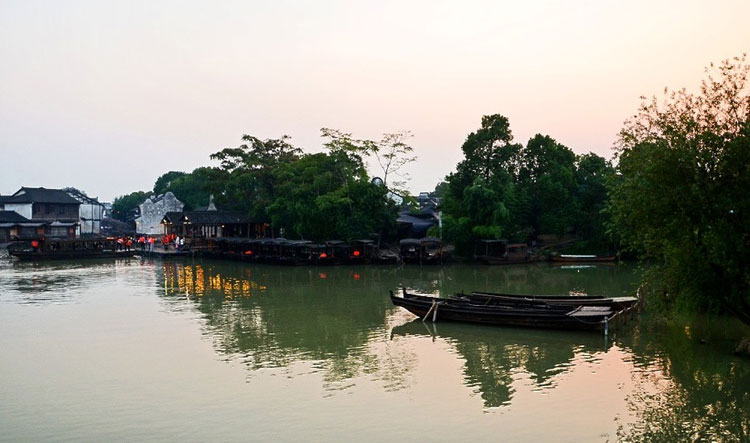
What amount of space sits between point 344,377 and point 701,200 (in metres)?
11.0

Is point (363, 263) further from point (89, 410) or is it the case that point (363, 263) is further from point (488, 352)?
point (89, 410)

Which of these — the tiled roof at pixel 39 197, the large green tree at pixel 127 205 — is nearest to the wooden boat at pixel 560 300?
the tiled roof at pixel 39 197

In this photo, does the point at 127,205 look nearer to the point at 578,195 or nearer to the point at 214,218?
the point at 214,218

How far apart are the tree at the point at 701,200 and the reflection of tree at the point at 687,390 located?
5.41 feet

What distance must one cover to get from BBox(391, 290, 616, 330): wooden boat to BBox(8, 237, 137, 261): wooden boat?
44.7 metres

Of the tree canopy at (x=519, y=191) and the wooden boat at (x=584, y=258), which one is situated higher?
the tree canopy at (x=519, y=191)

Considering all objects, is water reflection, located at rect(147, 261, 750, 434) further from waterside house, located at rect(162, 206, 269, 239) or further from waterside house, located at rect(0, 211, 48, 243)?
waterside house, located at rect(0, 211, 48, 243)

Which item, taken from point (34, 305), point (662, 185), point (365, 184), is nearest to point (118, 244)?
point (365, 184)

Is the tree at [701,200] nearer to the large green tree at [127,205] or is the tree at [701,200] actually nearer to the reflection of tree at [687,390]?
the reflection of tree at [687,390]

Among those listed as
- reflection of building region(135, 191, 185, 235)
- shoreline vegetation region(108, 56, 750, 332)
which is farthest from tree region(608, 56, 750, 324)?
reflection of building region(135, 191, 185, 235)

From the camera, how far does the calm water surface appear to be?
1363 centimetres

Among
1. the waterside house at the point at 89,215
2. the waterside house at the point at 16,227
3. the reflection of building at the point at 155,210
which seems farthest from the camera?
the reflection of building at the point at 155,210

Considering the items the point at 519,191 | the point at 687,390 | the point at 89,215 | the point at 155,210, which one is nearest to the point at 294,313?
the point at 687,390

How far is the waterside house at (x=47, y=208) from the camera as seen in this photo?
7506cm
